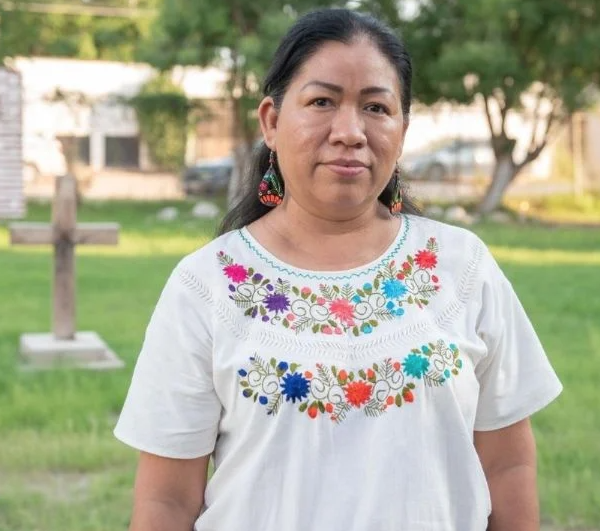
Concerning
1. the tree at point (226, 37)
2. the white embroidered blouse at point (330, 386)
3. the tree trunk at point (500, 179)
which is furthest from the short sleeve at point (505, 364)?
the tree trunk at point (500, 179)

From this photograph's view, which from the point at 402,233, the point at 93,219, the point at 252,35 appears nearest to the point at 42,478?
the point at 402,233

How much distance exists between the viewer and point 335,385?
6.21ft

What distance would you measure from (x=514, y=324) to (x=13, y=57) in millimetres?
23829

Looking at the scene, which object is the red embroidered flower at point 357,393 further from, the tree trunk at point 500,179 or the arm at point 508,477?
the tree trunk at point 500,179

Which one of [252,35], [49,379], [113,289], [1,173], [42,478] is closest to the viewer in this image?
[42,478]

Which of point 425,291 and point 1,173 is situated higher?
point 425,291

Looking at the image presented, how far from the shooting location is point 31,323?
959 centimetres

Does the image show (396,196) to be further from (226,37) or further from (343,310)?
(226,37)

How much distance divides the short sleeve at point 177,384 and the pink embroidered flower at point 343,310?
0.64 ft

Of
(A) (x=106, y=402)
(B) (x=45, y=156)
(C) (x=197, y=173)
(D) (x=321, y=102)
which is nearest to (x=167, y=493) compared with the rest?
(D) (x=321, y=102)

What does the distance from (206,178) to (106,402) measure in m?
24.7

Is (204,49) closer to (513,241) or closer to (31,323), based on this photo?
(513,241)

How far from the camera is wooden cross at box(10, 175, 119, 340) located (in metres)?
7.84

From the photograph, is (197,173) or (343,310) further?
(197,173)
